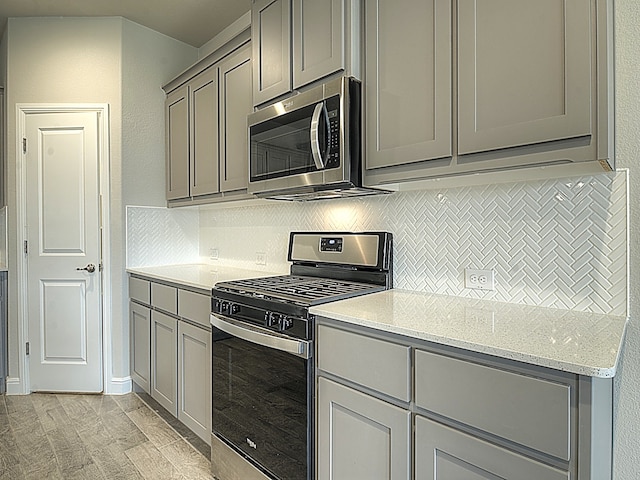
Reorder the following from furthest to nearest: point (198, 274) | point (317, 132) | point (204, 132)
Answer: point (204, 132)
point (198, 274)
point (317, 132)

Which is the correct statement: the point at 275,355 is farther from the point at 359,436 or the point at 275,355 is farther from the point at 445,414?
the point at 445,414

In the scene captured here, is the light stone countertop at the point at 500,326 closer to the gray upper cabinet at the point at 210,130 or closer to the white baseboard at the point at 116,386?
the gray upper cabinet at the point at 210,130

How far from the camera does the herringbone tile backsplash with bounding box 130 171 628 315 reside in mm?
1406

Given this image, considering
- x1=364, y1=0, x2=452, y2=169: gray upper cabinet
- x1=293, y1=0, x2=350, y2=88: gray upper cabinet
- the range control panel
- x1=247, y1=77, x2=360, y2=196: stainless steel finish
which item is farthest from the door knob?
x1=364, y1=0, x2=452, y2=169: gray upper cabinet

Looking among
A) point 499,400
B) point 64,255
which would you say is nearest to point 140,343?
point 64,255

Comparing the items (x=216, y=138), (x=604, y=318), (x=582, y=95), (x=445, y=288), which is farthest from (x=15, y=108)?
(x=604, y=318)

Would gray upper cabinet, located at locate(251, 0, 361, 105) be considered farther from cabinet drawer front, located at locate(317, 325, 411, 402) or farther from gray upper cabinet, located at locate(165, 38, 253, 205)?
cabinet drawer front, located at locate(317, 325, 411, 402)

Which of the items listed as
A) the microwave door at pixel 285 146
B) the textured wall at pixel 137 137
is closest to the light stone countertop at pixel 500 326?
the microwave door at pixel 285 146

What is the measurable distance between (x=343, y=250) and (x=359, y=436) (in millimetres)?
995

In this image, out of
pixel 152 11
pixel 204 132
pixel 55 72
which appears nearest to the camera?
pixel 204 132

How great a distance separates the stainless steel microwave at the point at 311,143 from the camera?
1755mm

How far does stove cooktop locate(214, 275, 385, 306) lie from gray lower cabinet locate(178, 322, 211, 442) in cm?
40

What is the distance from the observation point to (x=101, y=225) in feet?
10.3

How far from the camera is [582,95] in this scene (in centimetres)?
116
